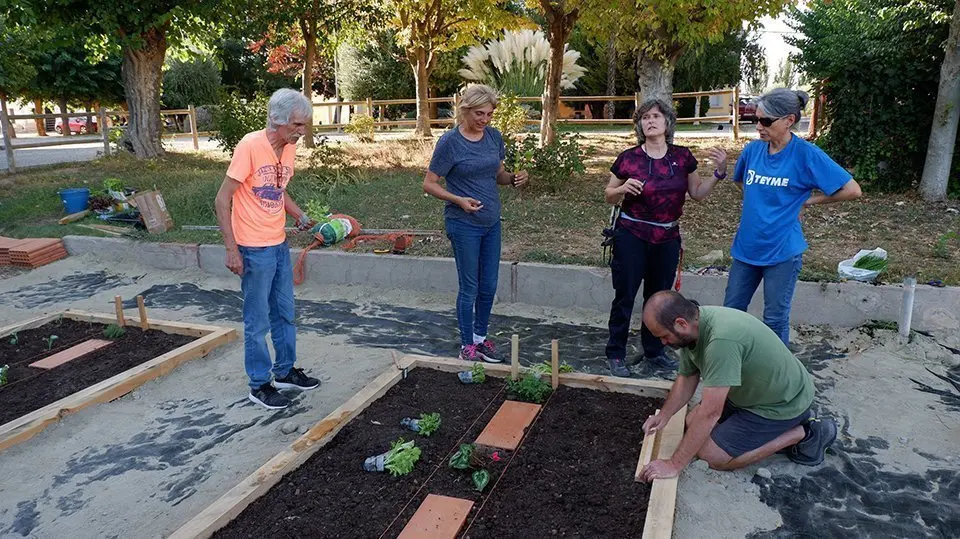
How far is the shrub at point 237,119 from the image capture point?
478 inches

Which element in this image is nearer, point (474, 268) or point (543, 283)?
point (474, 268)

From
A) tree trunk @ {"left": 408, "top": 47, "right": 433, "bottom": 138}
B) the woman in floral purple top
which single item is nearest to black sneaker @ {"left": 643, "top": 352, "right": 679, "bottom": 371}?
the woman in floral purple top

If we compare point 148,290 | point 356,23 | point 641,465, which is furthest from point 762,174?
point 356,23

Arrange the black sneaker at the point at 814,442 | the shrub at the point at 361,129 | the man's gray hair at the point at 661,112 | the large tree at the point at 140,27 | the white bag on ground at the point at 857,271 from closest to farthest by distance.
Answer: the black sneaker at the point at 814,442
the man's gray hair at the point at 661,112
the white bag on ground at the point at 857,271
the large tree at the point at 140,27
the shrub at the point at 361,129

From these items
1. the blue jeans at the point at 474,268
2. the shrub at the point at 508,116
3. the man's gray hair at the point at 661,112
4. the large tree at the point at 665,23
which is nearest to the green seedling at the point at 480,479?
the blue jeans at the point at 474,268

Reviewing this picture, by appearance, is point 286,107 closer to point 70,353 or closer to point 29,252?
point 70,353

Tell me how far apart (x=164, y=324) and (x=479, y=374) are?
2628mm

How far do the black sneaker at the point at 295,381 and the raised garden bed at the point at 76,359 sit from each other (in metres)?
0.89

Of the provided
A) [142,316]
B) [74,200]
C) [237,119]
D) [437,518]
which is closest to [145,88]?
[237,119]

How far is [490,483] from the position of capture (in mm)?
2926

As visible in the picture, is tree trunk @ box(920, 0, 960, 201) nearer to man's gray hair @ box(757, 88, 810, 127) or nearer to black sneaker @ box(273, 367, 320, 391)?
man's gray hair @ box(757, 88, 810, 127)

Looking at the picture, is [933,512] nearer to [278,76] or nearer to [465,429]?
[465,429]

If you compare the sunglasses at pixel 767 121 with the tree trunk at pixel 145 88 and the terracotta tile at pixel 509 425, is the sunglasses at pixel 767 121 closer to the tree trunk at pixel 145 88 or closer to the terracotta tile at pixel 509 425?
the terracotta tile at pixel 509 425

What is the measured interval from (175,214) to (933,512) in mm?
8585
